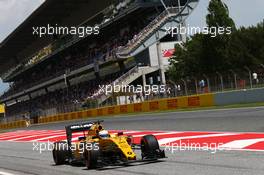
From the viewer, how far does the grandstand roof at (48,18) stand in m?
56.5

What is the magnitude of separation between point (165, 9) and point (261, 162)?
128 feet

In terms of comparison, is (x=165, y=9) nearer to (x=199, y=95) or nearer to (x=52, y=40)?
(x=199, y=95)

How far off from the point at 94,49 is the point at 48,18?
8248 millimetres

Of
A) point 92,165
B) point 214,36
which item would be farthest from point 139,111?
point 92,165

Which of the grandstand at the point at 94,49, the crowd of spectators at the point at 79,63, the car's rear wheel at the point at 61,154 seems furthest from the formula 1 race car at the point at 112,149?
the crowd of spectators at the point at 79,63

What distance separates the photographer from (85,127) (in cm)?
1038

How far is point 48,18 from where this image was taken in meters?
61.1

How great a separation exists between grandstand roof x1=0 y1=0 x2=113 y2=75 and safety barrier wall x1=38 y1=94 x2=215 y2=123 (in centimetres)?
1568

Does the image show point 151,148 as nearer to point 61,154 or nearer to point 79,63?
point 61,154

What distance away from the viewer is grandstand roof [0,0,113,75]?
5651 centimetres

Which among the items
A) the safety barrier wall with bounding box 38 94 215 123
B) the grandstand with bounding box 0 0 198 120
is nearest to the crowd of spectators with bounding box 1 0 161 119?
the grandstand with bounding box 0 0 198 120

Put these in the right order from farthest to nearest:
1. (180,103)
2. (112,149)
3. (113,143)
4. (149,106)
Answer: (149,106), (180,103), (112,149), (113,143)

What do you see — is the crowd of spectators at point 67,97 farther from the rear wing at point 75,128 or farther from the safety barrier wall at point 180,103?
the rear wing at point 75,128

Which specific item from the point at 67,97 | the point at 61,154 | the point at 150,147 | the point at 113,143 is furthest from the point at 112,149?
the point at 67,97
